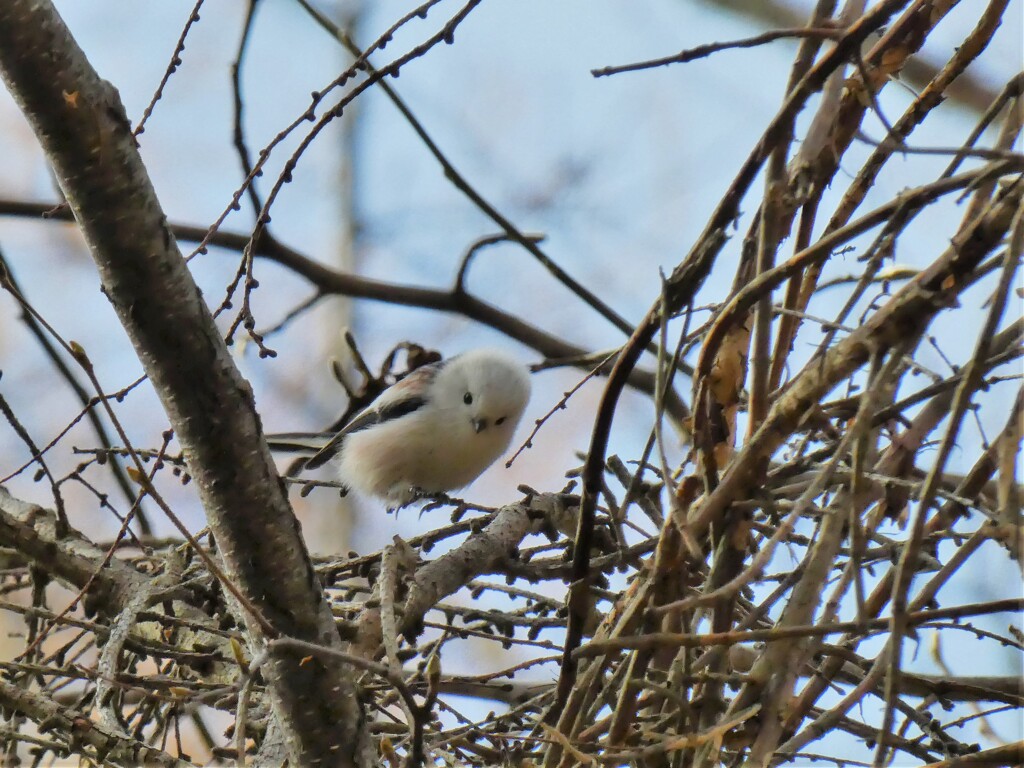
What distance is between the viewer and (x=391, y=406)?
14.3 feet

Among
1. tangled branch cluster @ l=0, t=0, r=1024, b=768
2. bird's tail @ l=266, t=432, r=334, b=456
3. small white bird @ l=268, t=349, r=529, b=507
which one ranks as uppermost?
bird's tail @ l=266, t=432, r=334, b=456

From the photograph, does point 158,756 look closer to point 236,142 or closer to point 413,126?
point 236,142

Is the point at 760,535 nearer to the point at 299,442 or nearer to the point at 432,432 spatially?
the point at 432,432

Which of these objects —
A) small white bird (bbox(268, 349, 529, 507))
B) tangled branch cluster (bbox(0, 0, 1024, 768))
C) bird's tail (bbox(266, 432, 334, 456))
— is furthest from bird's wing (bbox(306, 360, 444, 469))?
tangled branch cluster (bbox(0, 0, 1024, 768))

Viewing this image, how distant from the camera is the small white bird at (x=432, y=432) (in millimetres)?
4211

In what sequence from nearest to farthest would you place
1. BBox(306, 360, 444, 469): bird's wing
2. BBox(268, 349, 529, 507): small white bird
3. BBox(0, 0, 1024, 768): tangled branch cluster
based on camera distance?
BBox(0, 0, 1024, 768): tangled branch cluster < BBox(268, 349, 529, 507): small white bird < BBox(306, 360, 444, 469): bird's wing

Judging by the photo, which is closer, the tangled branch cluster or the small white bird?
the tangled branch cluster

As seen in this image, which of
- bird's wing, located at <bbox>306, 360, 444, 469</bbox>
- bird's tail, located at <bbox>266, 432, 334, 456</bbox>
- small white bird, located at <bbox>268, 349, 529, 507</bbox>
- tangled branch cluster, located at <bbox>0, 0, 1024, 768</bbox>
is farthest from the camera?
bird's tail, located at <bbox>266, 432, 334, 456</bbox>

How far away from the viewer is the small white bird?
13.8 feet

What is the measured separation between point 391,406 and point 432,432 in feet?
0.80

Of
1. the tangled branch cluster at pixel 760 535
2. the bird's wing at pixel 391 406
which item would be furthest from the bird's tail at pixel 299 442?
the tangled branch cluster at pixel 760 535

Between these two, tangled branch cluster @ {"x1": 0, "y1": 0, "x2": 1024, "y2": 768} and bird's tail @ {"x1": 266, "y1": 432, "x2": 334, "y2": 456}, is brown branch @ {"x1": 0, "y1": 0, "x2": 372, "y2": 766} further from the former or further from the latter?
bird's tail @ {"x1": 266, "y1": 432, "x2": 334, "y2": 456}

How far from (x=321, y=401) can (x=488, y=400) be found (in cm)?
358

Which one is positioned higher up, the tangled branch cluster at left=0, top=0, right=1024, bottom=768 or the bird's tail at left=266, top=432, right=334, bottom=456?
the bird's tail at left=266, top=432, right=334, bottom=456
